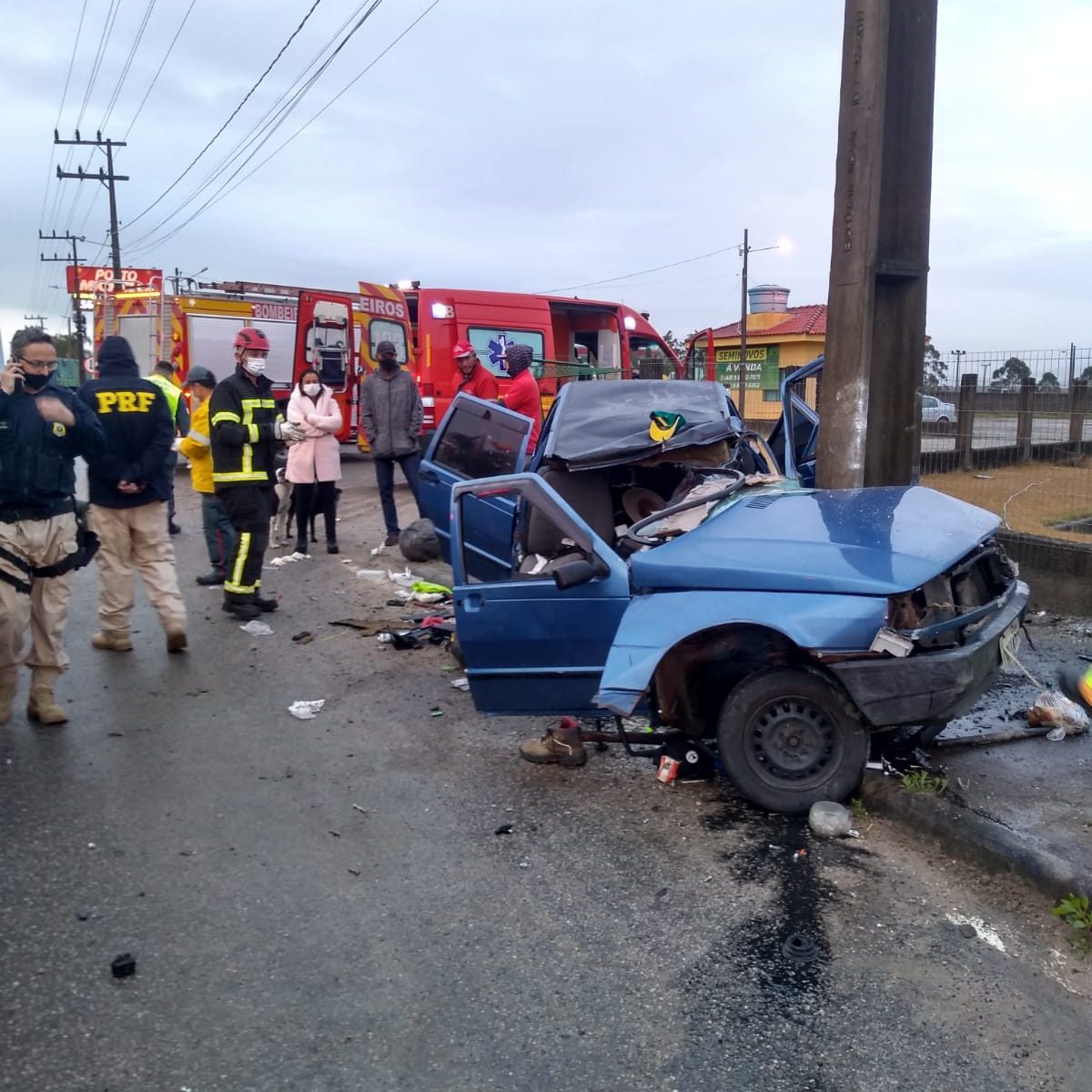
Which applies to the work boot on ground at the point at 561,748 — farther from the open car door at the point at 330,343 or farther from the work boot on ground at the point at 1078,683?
the open car door at the point at 330,343

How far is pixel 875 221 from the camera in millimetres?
6586

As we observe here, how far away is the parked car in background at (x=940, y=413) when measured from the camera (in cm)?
927

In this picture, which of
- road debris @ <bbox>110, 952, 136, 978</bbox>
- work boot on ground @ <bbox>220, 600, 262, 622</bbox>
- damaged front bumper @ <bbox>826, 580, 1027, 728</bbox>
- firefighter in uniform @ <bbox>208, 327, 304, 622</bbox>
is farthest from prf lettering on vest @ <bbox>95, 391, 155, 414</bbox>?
damaged front bumper @ <bbox>826, 580, 1027, 728</bbox>

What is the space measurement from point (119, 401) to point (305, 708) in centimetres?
237

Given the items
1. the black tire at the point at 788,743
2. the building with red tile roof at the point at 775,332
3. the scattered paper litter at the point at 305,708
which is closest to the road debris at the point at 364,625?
the scattered paper litter at the point at 305,708

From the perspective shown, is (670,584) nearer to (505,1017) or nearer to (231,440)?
(505,1017)

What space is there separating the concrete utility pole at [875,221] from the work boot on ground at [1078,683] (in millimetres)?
2222

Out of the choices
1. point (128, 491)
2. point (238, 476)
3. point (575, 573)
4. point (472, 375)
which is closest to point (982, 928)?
point (575, 573)

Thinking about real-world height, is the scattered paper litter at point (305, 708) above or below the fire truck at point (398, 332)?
below

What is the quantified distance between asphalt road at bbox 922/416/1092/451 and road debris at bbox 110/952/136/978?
300 inches

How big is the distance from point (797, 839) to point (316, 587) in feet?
18.8

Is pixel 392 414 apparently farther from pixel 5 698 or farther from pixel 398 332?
pixel 398 332

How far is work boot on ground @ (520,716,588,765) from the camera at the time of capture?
4.96 m

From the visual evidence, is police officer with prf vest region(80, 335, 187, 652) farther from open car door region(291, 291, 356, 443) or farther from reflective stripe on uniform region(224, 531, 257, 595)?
open car door region(291, 291, 356, 443)
